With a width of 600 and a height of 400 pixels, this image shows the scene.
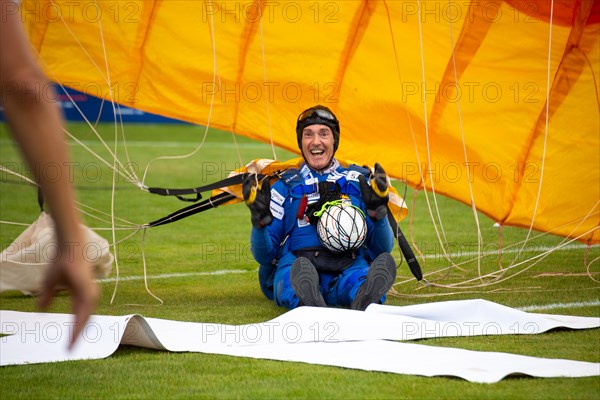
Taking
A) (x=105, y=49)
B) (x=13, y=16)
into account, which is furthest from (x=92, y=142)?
(x=13, y=16)

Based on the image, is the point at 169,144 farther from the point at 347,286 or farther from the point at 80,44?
the point at 347,286

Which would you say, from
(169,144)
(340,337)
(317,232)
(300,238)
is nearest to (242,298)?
(300,238)

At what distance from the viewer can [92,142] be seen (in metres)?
21.5

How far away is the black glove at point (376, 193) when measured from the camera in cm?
527

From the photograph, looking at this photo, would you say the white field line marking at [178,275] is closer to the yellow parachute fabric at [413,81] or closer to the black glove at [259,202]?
the yellow parachute fabric at [413,81]

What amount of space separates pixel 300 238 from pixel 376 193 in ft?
2.08

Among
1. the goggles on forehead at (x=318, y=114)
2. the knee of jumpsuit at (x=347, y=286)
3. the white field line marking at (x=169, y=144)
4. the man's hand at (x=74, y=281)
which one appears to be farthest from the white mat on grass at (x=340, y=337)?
the white field line marking at (x=169, y=144)

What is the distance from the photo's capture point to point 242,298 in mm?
6027

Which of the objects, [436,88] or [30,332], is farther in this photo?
[436,88]

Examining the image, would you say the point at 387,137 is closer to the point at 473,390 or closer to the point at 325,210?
the point at 325,210

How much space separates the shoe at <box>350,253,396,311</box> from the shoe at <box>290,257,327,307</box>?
210mm

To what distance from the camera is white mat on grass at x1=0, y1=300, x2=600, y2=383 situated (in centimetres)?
389

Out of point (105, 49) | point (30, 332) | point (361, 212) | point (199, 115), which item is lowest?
point (30, 332)

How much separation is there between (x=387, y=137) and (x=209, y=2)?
5.52 feet
